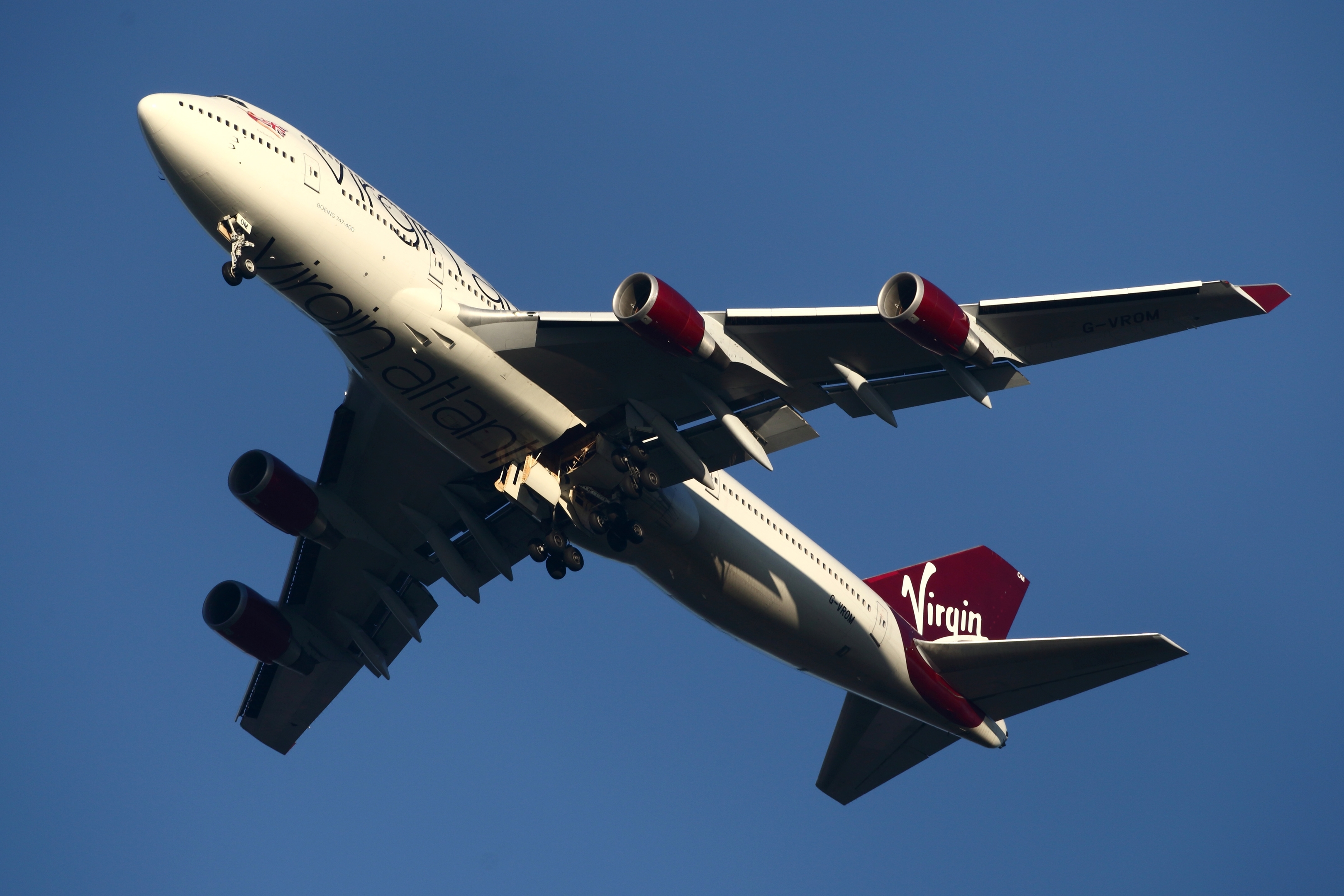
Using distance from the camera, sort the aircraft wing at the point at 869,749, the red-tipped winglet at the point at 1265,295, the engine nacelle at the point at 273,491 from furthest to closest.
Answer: the aircraft wing at the point at 869,749 → the engine nacelle at the point at 273,491 → the red-tipped winglet at the point at 1265,295

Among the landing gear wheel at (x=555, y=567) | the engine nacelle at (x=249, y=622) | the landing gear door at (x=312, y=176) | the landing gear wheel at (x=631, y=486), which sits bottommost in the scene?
the engine nacelle at (x=249, y=622)

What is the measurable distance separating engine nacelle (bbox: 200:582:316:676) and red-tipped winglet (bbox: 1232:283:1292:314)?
22.3m

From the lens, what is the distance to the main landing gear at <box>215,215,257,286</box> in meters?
20.5

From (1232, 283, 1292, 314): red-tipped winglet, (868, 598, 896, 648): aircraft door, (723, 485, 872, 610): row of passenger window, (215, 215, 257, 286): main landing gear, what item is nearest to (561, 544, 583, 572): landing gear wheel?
(723, 485, 872, 610): row of passenger window

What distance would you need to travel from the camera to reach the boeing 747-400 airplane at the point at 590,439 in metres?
21.2

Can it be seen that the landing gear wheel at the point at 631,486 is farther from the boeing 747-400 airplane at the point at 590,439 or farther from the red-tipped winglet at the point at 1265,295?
the red-tipped winglet at the point at 1265,295

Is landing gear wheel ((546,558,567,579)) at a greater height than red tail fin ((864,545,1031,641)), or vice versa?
red tail fin ((864,545,1031,641))

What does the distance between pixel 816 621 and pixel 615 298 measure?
30.9 feet

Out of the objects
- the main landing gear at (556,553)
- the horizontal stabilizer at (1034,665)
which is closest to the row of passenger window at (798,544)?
the horizontal stabilizer at (1034,665)

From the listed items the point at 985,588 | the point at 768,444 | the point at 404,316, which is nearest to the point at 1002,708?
the point at 985,588

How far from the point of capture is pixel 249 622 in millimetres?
29078

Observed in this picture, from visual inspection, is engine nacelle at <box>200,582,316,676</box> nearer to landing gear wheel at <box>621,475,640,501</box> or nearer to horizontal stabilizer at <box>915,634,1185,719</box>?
landing gear wheel at <box>621,475,640,501</box>

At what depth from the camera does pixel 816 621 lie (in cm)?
2705

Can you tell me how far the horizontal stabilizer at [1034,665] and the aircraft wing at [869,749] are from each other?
2425mm
